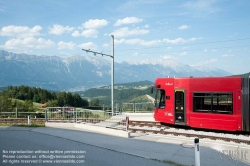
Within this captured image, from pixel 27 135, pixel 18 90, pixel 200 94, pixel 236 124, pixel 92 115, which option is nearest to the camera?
pixel 27 135

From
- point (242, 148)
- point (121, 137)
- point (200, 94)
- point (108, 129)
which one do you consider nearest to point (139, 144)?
point (121, 137)

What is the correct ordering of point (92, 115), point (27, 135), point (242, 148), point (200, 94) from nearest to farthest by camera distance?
point (242, 148) < point (27, 135) < point (200, 94) < point (92, 115)

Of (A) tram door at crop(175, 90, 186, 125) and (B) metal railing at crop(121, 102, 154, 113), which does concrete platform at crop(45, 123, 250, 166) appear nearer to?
(A) tram door at crop(175, 90, 186, 125)

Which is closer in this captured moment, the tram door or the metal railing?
the tram door

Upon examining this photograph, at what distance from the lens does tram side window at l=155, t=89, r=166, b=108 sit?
49.2ft

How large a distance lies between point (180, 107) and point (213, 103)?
1.88 m

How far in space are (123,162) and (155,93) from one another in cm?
867

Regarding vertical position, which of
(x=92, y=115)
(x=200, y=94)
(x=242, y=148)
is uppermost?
(x=200, y=94)

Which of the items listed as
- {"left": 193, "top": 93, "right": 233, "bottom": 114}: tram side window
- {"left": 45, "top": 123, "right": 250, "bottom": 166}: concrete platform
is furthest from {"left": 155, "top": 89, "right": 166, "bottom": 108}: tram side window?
{"left": 45, "top": 123, "right": 250, "bottom": 166}: concrete platform

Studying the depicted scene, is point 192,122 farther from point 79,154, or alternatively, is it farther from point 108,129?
point 79,154

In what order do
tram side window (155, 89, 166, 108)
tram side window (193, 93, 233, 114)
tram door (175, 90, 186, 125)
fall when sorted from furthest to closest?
tram side window (155, 89, 166, 108) < tram door (175, 90, 186, 125) < tram side window (193, 93, 233, 114)

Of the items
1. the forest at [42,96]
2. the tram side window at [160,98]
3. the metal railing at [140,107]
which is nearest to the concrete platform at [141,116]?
the metal railing at [140,107]

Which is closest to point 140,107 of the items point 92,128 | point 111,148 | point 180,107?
point 180,107

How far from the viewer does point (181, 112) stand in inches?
550
